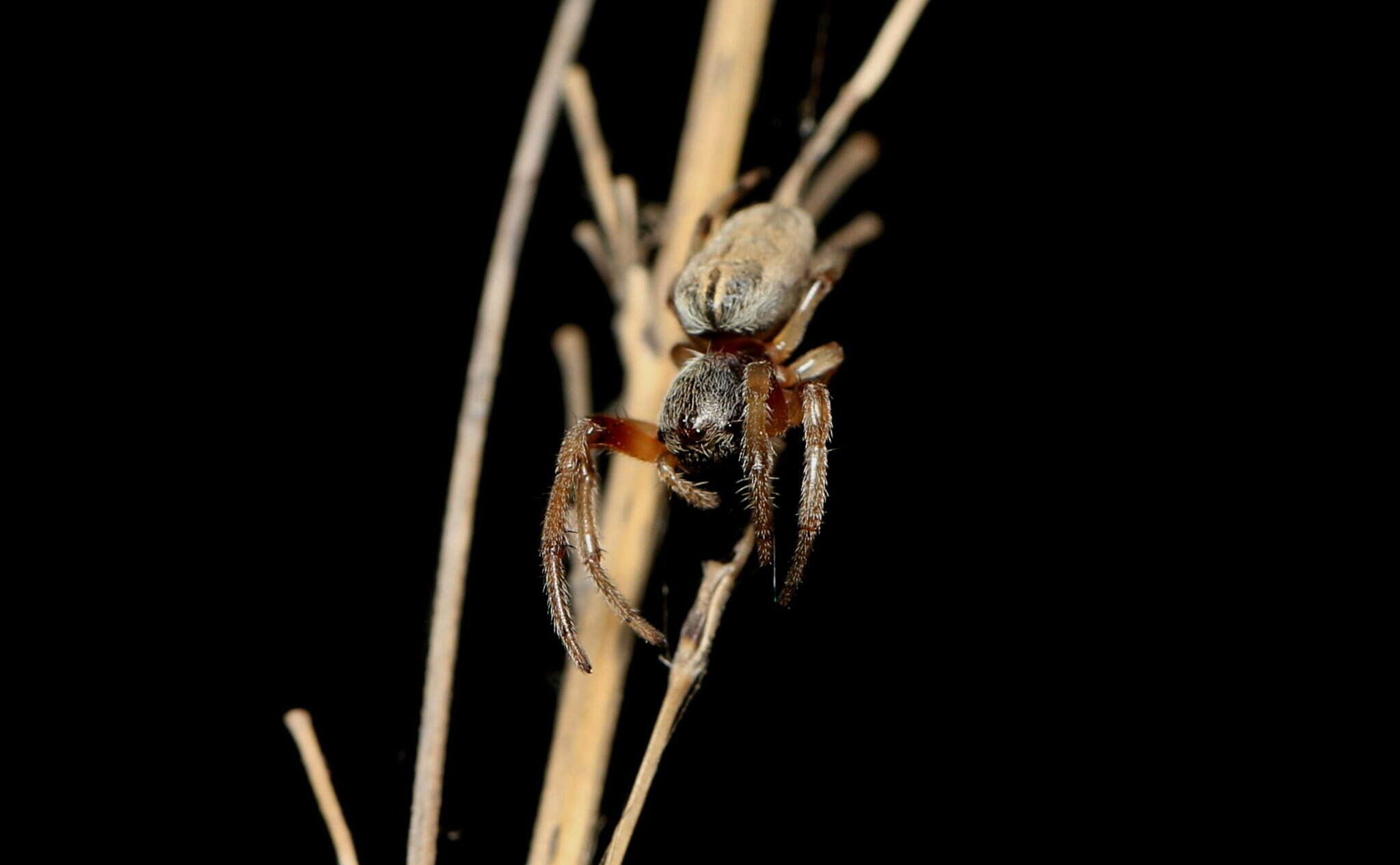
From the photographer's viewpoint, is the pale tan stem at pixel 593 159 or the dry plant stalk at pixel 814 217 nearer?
the dry plant stalk at pixel 814 217

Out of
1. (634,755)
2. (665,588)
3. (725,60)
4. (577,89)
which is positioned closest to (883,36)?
(725,60)

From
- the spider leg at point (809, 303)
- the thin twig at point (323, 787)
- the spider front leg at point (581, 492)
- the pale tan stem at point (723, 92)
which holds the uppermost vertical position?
the pale tan stem at point (723, 92)

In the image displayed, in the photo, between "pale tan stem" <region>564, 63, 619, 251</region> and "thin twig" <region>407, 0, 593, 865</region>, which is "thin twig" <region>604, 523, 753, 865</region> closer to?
"thin twig" <region>407, 0, 593, 865</region>

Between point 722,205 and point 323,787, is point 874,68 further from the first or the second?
point 323,787

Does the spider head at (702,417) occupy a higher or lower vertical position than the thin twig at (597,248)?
lower

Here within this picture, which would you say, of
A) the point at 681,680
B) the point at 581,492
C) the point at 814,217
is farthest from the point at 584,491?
the point at 814,217

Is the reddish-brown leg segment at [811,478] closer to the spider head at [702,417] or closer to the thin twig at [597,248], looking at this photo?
the spider head at [702,417]

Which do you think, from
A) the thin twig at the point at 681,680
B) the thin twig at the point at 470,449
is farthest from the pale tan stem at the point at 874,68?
the thin twig at the point at 681,680
